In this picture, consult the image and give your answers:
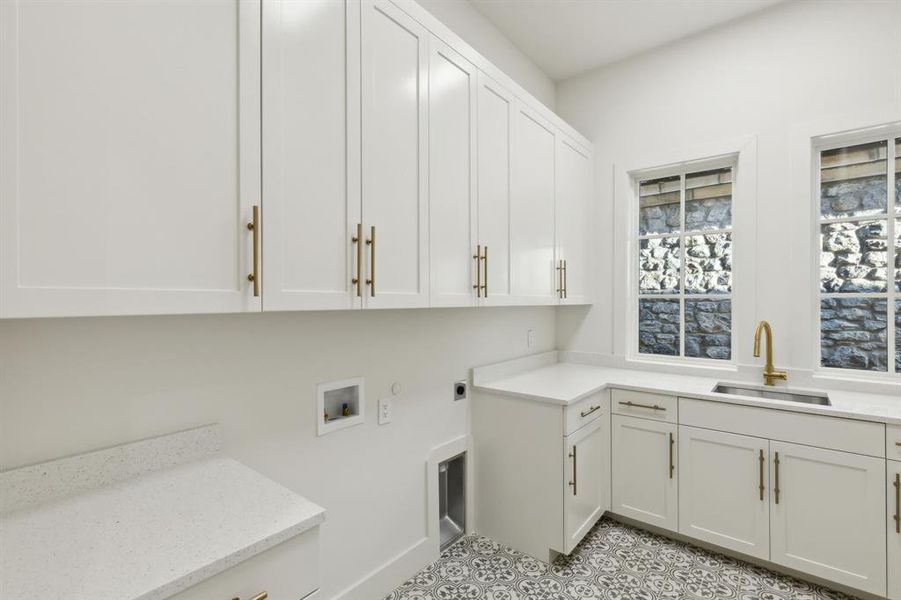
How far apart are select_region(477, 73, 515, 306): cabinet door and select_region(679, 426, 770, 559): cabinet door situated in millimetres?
1292


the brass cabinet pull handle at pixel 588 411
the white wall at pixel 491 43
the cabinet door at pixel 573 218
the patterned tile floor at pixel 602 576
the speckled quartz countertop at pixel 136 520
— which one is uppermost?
the white wall at pixel 491 43

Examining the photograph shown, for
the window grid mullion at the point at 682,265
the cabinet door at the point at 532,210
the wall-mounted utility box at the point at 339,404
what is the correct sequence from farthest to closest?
the window grid mullion at the point at 682,265
the cabinet door at the point at 532,210
the wall-mounted utility box at the point at 339,404

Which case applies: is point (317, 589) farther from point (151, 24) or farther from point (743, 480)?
point (743, 480)

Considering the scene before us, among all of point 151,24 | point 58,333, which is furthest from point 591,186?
point 58,333

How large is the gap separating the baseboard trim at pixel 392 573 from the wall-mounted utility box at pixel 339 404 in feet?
2.25

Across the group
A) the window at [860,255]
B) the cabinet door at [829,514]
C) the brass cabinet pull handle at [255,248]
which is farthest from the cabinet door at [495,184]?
the window at [860,255]

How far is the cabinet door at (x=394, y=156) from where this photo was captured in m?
1.47

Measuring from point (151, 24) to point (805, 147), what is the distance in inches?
120

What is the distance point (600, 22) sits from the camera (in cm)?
266

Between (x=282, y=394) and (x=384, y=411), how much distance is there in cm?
51

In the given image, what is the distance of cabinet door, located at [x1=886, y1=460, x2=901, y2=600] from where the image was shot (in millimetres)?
1837

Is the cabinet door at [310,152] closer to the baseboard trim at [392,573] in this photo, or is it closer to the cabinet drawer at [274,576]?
the cabinet drawer at [274,576]

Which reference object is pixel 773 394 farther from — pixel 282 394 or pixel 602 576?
pixel 282 394

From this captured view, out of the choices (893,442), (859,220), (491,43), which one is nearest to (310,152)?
(491,43)
